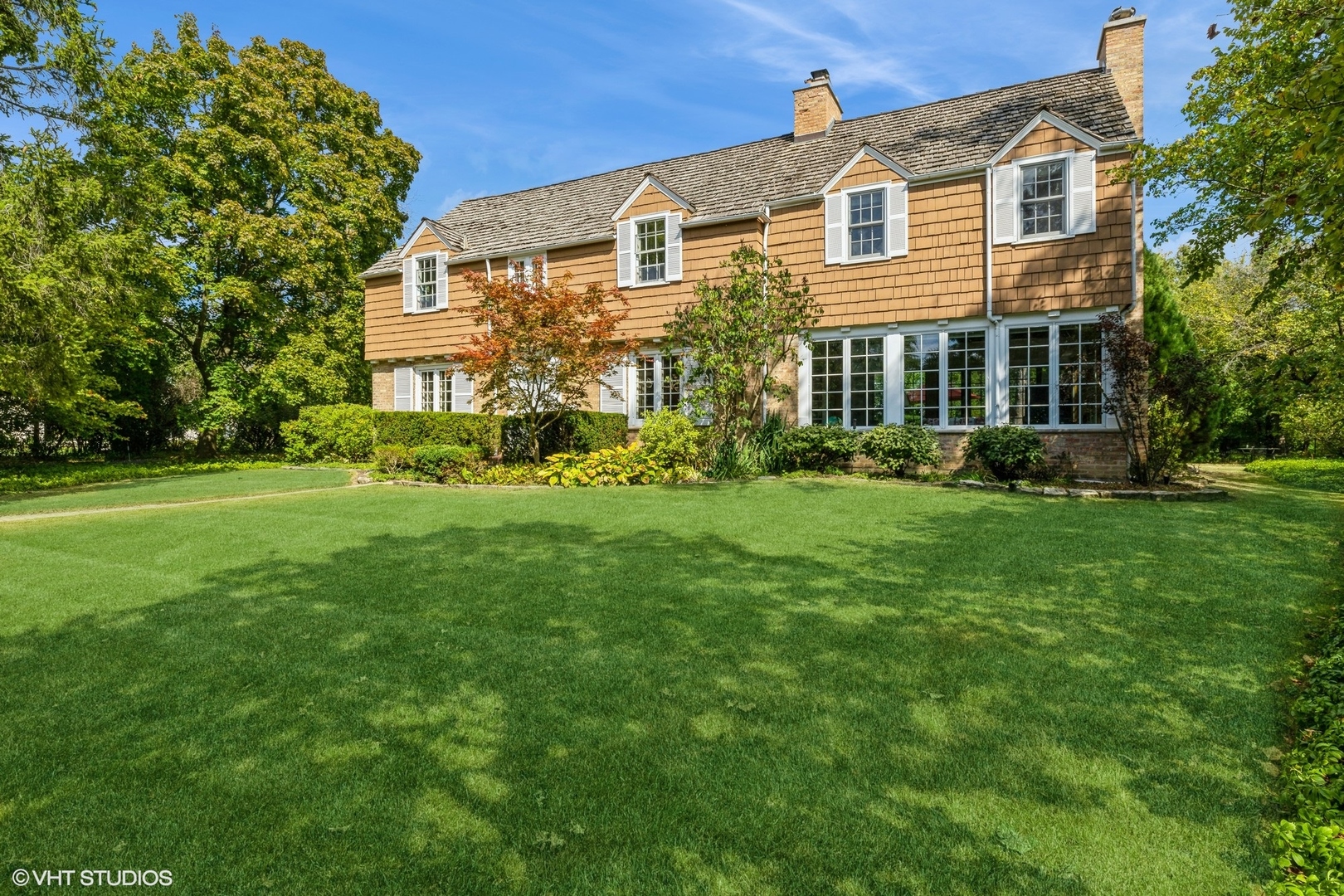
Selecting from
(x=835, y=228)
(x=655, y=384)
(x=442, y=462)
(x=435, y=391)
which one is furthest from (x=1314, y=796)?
(x=435, y=391)

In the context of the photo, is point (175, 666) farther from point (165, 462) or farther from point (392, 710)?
point (165, 462)

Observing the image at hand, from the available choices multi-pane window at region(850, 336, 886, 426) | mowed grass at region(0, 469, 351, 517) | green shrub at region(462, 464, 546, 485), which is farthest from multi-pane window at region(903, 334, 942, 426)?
mowed grass at region(0, 469, 351, 517)

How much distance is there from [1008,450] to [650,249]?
9607mm

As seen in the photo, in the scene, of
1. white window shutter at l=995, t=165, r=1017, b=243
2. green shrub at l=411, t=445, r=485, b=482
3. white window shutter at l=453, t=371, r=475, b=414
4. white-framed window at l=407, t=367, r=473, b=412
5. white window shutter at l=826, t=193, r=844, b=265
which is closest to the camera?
white window shutter at l=995, t=165, r=1017, b=243

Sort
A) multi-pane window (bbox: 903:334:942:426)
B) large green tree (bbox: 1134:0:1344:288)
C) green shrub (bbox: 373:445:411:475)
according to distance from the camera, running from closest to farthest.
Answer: large green tree (bbox: 1134:0:1344:288) → multi-pane window (bbox: 903:334:942:426) → green shrub (bbox: 373:445:411:475)

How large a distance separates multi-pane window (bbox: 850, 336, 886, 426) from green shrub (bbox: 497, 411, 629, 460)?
540cm

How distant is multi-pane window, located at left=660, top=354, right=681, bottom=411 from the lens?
1619 centimetres

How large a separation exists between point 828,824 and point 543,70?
1432 cm

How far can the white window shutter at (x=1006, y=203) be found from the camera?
13039mm

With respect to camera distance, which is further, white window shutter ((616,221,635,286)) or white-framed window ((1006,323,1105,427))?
white window shutter ((616,221,635,286))

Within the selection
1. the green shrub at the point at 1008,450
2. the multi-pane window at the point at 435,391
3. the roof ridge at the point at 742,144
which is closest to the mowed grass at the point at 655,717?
the green shrub at the point at 1008,450

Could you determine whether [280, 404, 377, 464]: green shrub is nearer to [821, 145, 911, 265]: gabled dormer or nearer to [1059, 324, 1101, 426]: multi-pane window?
[821, 145, 911, 265]: gabled dormer

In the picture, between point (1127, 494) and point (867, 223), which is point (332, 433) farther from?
point (1127, 494)

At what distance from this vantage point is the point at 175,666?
3.88 m
